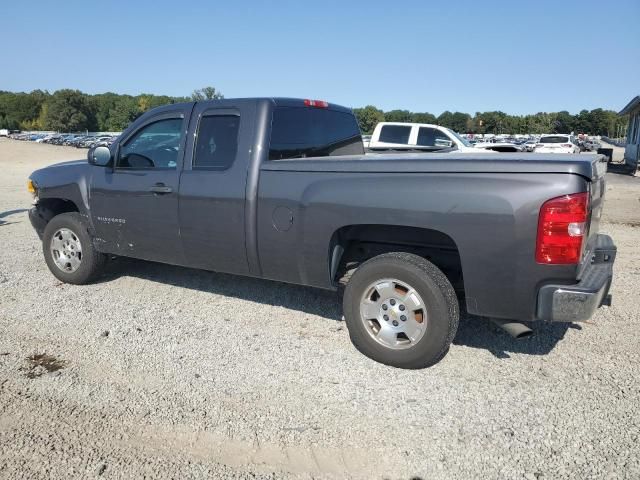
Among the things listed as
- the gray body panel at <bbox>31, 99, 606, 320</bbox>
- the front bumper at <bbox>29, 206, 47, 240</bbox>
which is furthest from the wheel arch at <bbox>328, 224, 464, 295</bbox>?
→ the front bumper at <bbox>29, 206, 47, 240</bbox>

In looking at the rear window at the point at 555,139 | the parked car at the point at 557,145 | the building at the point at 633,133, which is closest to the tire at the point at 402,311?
the parked car at the point at 557,145

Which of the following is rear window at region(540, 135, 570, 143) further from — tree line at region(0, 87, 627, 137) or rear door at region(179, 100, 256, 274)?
tree line at region(0, 87, 627, 137)

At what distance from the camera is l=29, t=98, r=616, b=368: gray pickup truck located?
3125 millimetres

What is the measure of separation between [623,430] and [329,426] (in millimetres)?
1674

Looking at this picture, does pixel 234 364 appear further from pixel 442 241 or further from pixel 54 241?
pixel 54 241

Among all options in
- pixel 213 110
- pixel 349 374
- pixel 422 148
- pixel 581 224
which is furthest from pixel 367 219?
pixel 422 148

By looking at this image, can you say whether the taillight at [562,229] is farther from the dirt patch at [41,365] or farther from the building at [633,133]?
the building at [633,133]

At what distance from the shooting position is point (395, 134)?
1441 centimetres

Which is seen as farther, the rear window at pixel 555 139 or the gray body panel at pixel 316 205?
the rear window at pixel 555 139

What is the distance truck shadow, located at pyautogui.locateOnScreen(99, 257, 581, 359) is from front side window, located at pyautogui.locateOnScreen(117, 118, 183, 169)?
144 cm

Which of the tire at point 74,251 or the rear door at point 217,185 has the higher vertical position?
the rear door at point 217,185

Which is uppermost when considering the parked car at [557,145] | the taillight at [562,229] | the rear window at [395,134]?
the parked car at [557,145]

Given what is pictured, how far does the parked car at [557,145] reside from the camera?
25477 millimetres

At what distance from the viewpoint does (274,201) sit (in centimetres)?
403
